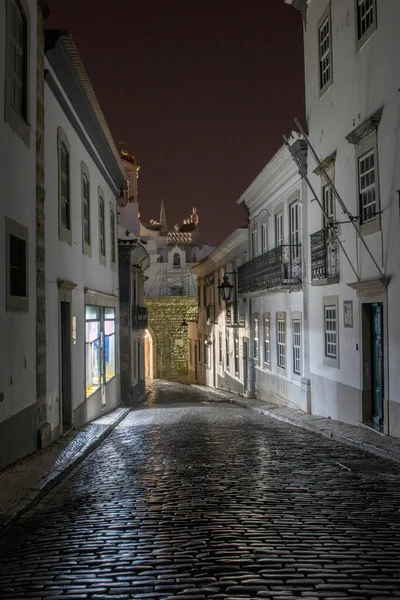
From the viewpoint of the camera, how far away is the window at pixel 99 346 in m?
16.7

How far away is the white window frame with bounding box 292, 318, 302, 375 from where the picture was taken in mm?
18875

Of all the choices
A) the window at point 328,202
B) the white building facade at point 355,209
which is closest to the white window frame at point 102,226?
the white building facade at point 355,209

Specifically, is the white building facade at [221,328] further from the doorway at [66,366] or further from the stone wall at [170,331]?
the doorway at [66,366]

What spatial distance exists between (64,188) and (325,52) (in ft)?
23.3

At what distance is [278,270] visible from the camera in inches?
753

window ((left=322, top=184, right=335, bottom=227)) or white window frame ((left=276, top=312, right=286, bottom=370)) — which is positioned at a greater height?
window ((left=322, top=184, right=335, bottom=227))

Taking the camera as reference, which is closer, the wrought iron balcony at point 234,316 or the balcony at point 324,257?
the balcony at point 324,257

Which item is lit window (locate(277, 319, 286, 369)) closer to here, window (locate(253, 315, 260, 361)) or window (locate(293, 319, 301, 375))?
window (locate(293, 319, 301, 375))

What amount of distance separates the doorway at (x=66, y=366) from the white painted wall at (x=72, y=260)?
30 cm

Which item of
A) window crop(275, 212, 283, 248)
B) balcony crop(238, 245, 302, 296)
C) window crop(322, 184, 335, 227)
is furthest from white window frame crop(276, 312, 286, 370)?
window crop(322, 184, 335, 227)

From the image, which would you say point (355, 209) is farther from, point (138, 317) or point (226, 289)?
point (138, 317)

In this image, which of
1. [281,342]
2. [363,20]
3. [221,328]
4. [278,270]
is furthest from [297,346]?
[221,328]

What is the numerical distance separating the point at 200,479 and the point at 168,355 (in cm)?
3698

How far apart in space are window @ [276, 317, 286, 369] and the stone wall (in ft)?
71.9
